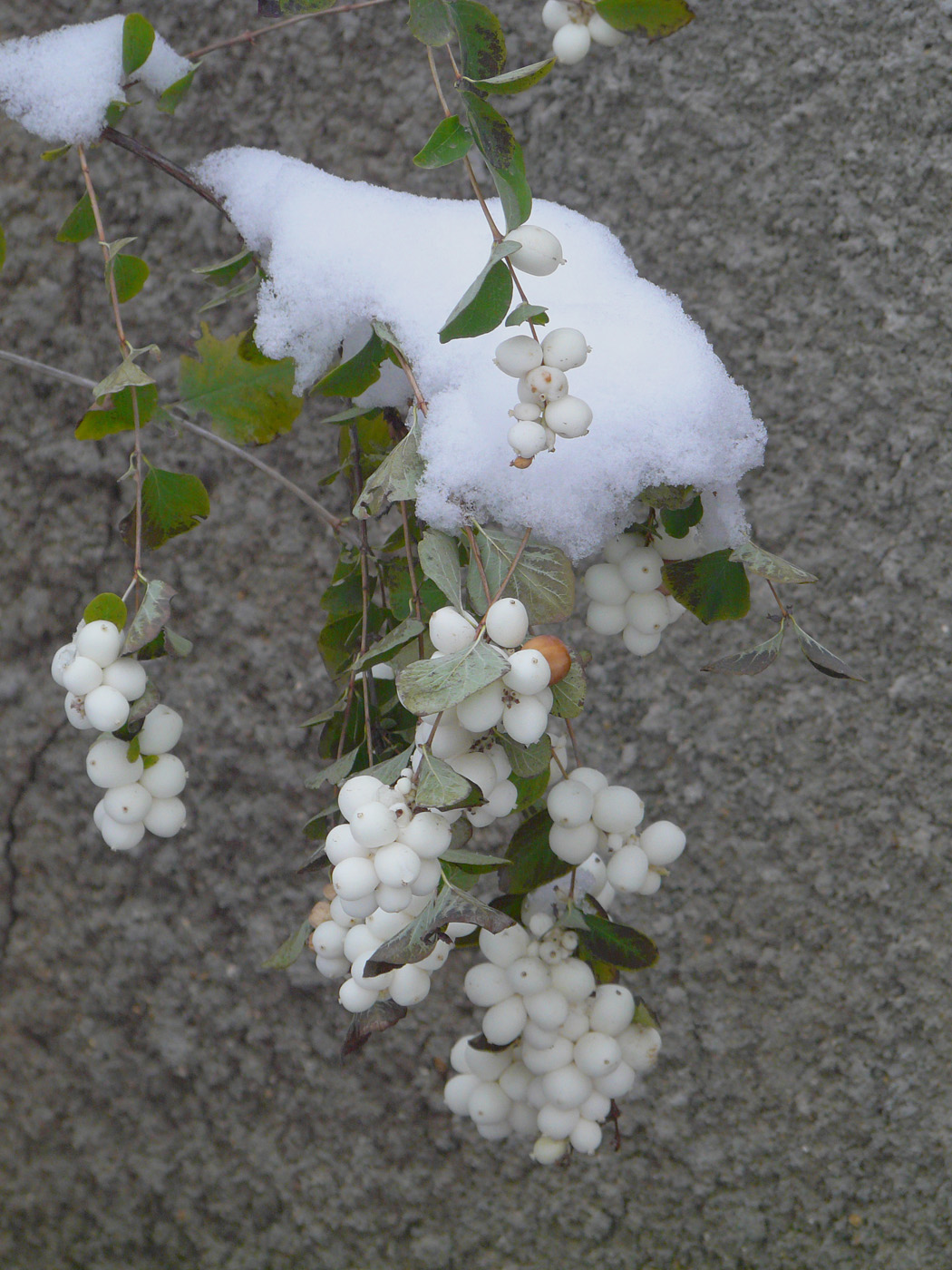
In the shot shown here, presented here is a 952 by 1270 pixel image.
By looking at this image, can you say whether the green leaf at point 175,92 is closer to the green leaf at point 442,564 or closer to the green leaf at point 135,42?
the green leaf at point 135,42

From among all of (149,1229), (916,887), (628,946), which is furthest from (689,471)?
(149,1229)

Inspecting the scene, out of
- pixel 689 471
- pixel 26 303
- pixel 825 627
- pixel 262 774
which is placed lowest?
pixel 262 774

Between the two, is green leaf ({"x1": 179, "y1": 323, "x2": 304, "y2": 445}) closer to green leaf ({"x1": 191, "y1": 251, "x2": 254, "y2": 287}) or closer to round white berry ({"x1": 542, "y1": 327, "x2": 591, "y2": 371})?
green leaf ({"x1": 191, "y1": 251, "x2": 254, "y2": 287})

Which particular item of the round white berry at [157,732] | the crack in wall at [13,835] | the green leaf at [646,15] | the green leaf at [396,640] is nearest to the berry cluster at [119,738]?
the round white berry at [157,732]

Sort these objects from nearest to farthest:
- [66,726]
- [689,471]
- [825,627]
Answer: [689,471] → [825,627] → [66,726]

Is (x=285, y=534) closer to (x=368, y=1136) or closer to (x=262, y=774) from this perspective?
(x=262, y=774)

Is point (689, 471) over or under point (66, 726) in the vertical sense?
over

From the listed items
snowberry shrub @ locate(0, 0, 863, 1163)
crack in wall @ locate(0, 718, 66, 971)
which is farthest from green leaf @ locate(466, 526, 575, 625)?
crack in wall @ locate(0, 718, 66, 971)
